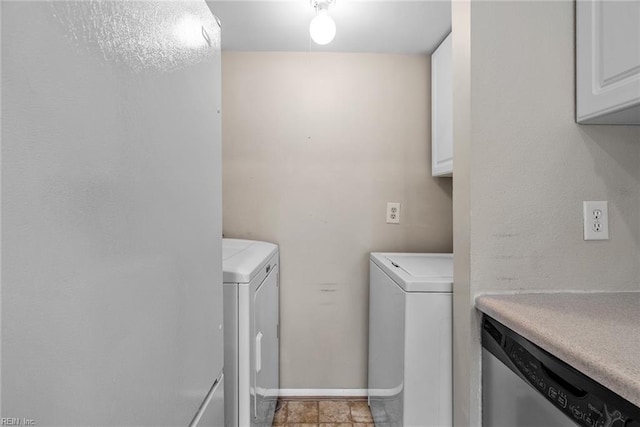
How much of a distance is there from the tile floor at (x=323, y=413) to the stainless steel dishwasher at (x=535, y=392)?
1095 millimetres

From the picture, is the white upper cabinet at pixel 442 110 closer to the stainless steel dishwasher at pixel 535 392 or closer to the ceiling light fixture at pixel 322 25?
the ceiling light fixture at pixel 322 25

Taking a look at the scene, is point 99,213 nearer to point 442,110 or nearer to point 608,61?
point 608,61

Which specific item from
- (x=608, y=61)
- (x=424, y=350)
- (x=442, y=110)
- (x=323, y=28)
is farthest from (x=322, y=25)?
(x=424, y=350)

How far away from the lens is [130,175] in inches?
20.6

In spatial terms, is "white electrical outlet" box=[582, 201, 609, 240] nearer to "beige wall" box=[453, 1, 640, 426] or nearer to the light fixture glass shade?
"beige wall" box=[453, 1, 640, 426]

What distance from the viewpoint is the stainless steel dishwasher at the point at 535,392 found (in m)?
0.71

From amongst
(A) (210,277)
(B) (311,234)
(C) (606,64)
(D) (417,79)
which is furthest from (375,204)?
(A) (210,277)

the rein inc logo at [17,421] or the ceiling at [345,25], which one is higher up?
the ceiling at [345,25]

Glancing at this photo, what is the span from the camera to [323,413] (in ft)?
7.30

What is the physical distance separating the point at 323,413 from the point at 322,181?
136cm

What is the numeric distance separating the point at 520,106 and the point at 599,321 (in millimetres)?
668

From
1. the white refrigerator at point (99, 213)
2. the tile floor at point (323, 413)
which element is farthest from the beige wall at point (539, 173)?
the tile floor at point (323, 413)

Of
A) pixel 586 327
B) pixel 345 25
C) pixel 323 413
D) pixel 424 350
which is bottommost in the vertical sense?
pixel 323 413

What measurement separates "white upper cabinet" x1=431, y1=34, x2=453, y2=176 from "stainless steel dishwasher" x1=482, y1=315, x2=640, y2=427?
114cm
